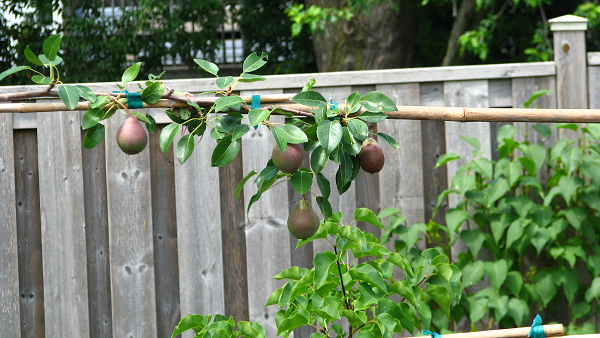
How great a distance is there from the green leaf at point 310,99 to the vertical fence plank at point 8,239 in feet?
4.46

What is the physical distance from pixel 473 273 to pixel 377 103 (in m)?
1.11

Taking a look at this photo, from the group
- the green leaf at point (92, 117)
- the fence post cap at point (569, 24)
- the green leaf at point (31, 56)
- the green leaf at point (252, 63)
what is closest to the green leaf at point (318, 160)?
the green leaf at point (252, 63)

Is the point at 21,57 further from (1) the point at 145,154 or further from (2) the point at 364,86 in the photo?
(2) the point at 364,86

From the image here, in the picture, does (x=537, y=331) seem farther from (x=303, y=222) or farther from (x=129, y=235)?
(x=129, y=235)

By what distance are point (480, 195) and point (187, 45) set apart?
153 inches

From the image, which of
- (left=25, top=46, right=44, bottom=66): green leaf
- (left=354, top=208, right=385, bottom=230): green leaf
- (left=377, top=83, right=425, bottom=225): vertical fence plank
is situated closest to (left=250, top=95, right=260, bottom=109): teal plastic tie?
(left=25, top=46, right=44, bottom=66): green leaf

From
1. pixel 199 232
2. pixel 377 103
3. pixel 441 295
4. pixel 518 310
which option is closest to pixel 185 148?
pixel 377 103

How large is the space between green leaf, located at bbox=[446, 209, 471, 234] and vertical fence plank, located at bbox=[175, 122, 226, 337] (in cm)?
80

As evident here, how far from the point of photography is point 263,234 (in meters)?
2.11

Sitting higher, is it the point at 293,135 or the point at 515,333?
the point at 293,135

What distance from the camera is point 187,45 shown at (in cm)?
535

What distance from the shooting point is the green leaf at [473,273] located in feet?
6.59

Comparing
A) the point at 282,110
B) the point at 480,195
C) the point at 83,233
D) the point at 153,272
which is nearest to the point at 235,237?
the point at 153,272

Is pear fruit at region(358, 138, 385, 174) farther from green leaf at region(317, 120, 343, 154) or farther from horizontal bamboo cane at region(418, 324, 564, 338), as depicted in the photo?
horizontal bamboo cane at region(418, 324, 564, 338)
